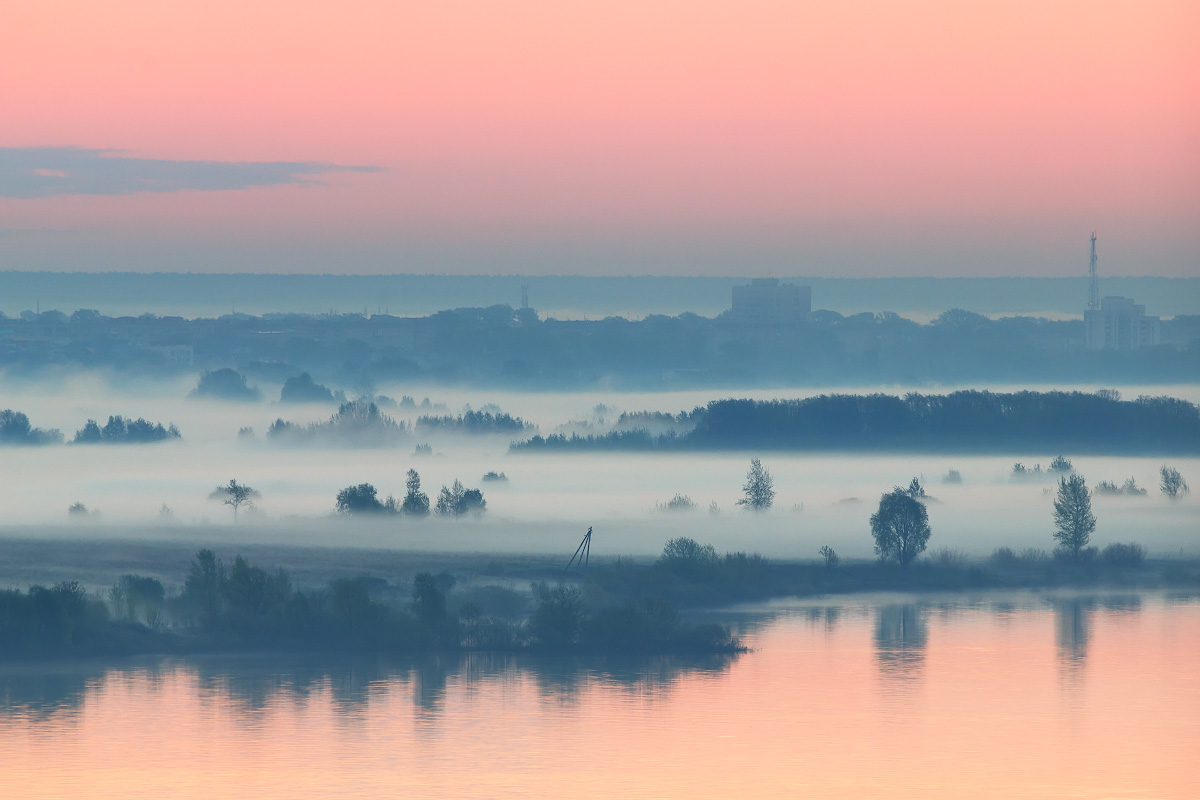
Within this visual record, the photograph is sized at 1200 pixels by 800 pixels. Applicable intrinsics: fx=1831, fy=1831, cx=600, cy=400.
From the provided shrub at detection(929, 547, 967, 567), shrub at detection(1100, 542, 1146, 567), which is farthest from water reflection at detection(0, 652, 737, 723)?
shrub at detection(1100, 542, 1146, 567)

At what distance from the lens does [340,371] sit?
573 feet

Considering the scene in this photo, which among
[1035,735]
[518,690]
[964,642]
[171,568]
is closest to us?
[1035,735]

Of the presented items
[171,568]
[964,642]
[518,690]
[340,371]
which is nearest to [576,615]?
[518,690]

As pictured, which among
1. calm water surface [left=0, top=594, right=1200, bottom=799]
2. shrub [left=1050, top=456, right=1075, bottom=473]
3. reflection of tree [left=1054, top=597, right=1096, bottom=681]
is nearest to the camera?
calm water surface [left=0, top=594, right=1200, bottom=799]

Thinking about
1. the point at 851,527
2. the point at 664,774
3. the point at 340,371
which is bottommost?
the point at 664,774

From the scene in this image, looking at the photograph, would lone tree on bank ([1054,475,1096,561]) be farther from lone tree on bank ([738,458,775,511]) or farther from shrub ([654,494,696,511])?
shrub ([654,494,696,511])

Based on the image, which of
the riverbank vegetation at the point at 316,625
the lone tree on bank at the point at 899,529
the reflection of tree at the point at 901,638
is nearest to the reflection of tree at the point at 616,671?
the riverbank vegetation at the point at 316,625

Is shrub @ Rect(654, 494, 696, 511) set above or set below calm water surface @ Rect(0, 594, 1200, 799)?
above

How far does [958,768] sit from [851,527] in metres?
46.5

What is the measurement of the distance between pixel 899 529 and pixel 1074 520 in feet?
27.4

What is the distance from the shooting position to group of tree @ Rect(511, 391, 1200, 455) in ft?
379

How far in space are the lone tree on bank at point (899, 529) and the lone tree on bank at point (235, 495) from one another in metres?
35.5

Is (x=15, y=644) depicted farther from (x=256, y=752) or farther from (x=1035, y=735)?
(x=1035, y=735)

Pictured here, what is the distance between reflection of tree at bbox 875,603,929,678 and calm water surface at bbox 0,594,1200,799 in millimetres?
166
